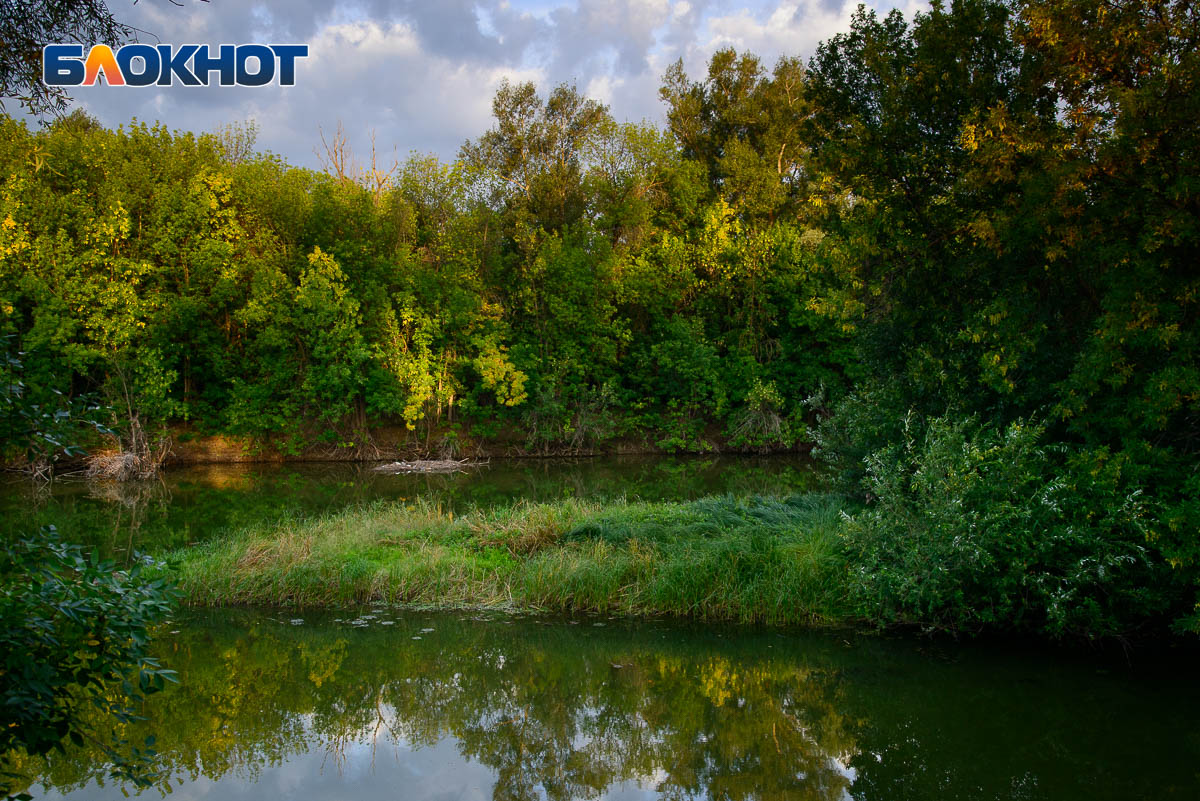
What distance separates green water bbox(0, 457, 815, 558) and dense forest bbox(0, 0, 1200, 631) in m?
2.52

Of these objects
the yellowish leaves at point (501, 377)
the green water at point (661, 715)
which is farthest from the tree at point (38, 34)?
the yellowish leaves at point (501, 377)

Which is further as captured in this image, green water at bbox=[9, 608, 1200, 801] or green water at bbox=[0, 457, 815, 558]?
green water at bbox=[0, 457, 815, 558]

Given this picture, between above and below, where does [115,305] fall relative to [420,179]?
below

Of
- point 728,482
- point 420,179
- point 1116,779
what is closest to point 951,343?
point 1116,779

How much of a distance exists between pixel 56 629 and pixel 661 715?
521 centimetres

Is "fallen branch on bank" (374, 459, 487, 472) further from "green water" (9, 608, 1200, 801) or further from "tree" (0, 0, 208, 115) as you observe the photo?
"tree" (0, 0, 208, 115)

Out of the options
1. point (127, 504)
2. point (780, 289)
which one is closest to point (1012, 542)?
point (127, 504)

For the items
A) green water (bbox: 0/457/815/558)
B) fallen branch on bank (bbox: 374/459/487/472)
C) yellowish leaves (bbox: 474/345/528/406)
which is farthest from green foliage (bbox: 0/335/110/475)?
yellowish leaves (bbox: 474/345/528/406)

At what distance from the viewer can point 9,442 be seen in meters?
3.82

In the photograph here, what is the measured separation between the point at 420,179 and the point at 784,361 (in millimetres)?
15985

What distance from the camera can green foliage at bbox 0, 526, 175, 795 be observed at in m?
3.40

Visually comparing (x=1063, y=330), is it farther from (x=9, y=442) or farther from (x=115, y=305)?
(x=115, y=305)

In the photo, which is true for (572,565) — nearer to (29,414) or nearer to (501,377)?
(29,414)

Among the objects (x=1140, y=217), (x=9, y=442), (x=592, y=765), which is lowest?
(x=592, y=765)
